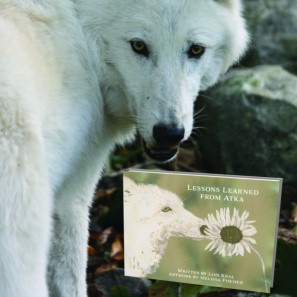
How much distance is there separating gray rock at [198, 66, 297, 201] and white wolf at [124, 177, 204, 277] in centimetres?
169

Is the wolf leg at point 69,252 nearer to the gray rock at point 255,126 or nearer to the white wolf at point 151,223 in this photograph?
the white wolf at point 151,223

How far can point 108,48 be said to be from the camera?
260 cm

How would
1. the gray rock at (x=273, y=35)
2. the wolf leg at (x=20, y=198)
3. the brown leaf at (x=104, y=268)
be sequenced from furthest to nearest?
the gray rock at (x=273, y=35) < the brown leaf at (x=104, y=268) < the wolf leg at (x=20, y=198)

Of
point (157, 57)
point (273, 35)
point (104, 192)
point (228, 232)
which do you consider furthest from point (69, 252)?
point (273, 35)

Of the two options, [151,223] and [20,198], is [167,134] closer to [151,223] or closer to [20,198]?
[151,223]

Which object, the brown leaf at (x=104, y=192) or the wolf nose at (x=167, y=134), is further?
the brown leaf at (x=104, y=192)

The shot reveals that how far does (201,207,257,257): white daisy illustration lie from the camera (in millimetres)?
2648

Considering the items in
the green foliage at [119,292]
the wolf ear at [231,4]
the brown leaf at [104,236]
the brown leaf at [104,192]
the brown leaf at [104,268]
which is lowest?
the green foliage at [119,292]

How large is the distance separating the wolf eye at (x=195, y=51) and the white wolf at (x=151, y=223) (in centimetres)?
60

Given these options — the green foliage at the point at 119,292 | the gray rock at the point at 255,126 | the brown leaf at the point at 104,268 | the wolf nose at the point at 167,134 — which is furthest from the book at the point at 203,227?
the gray rock at the point at 255,126

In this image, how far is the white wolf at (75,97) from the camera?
7.13 ft

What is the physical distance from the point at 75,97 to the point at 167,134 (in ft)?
1.35

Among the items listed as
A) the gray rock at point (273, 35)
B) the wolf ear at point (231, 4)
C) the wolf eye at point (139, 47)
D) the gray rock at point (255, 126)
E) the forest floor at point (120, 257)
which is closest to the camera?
the wolf eye at point (139, 47)

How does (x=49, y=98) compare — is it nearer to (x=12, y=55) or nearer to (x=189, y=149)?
(x=12, y=55)
